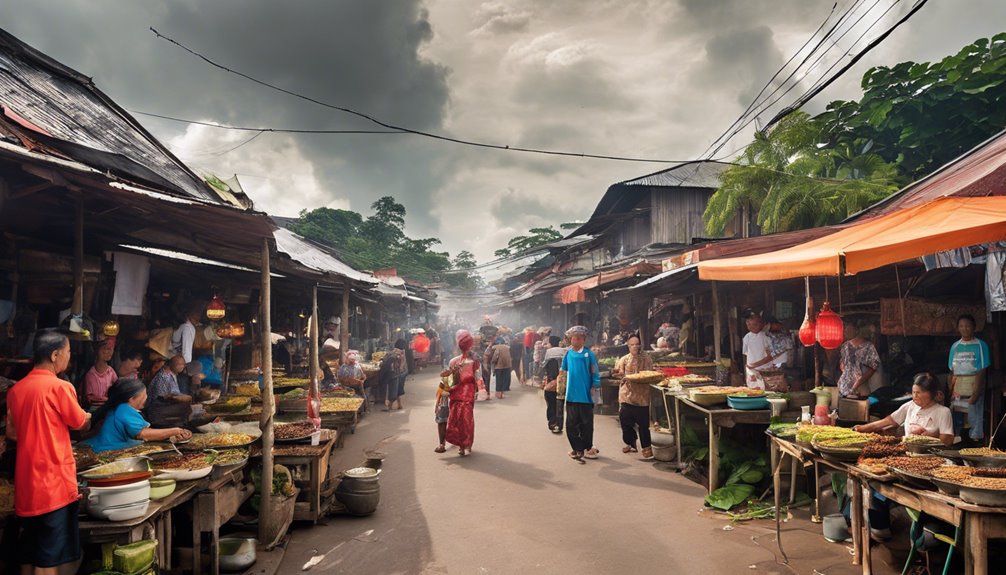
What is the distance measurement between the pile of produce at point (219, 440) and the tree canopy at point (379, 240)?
1231 inches

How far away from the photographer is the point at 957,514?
3.66 m

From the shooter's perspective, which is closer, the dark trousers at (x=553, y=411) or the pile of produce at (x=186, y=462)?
the pile of produce at (x=186, y=462)

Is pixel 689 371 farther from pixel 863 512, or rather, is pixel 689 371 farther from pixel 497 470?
pixel 863 512

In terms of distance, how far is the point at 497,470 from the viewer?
888cm

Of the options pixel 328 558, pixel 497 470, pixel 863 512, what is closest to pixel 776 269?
pixel 863 512

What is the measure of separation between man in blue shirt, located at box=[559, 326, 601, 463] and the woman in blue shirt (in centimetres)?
588

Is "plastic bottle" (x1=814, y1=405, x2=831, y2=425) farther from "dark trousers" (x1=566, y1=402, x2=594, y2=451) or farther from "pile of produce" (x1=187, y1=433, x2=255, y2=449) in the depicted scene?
"pile of produce" (x1=187, y1=433, x2=255, y2=449)

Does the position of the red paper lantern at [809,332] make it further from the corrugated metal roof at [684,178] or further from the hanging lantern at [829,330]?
the corrugated metal roof at [684,178]

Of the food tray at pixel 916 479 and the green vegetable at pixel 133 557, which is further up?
the food tray at pixel 916 479

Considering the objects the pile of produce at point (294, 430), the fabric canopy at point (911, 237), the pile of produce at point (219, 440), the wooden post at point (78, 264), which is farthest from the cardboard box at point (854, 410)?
the wooden post at point (78, 264)

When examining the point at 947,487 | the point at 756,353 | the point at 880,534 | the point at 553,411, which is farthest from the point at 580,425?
the point at 947,487

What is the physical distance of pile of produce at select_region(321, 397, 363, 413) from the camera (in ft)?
32.5

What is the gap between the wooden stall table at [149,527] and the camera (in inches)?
156

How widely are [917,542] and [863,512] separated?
442mm
